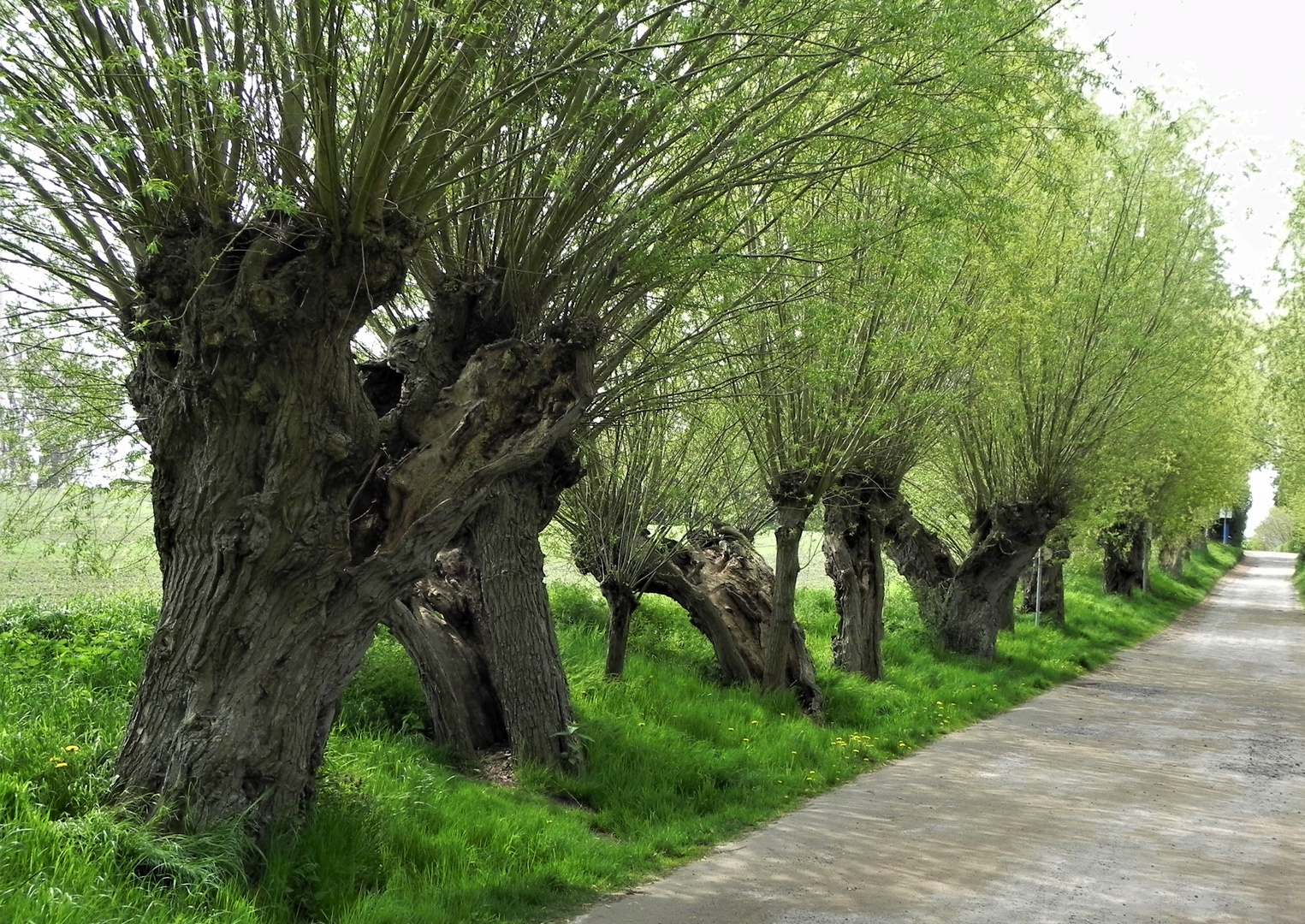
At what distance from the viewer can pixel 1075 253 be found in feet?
49.8

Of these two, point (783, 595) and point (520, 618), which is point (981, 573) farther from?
point (520, 618)

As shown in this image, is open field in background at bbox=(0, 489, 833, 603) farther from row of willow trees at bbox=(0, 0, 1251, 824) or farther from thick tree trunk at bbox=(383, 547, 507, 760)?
thick tree trunk at bbox=(383, 547, 507, 760)

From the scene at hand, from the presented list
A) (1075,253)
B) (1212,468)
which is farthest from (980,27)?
(1212,468)

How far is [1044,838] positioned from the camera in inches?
315

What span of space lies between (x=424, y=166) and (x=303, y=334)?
1043mm

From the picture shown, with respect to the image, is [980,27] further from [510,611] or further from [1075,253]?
[1075,253]

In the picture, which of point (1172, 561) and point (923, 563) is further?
point (1172, 561)

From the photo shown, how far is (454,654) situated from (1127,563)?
27.2 meters

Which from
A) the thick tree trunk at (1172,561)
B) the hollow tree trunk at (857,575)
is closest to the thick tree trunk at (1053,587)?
the hollow tree trunk at (857,575)

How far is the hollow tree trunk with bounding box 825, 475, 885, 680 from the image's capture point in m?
14.3

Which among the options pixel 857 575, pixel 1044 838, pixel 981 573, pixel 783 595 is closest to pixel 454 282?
pixel 1044 838

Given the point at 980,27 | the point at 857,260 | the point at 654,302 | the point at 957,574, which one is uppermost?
the point at 980,27

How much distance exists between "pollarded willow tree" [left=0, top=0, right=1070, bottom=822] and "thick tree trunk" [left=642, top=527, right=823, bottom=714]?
5.51 meters

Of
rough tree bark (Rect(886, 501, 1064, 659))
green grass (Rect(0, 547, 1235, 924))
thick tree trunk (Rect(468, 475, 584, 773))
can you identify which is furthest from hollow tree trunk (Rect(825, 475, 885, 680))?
thick tree trunk (Rect(468, 475, 584, 773))
